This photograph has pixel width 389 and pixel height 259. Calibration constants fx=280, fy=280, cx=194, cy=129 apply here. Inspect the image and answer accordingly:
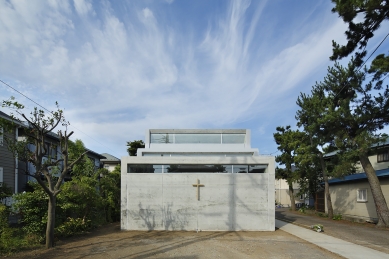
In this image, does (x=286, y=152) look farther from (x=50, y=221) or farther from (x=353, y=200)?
(x=50, y=221)

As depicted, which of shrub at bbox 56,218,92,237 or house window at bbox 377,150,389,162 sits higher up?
house window at bbox 377,150,389,162

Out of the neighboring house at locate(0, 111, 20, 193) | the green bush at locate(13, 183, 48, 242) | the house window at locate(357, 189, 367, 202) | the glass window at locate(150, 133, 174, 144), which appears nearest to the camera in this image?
the green bush at locate(13, 183, 48, 242)

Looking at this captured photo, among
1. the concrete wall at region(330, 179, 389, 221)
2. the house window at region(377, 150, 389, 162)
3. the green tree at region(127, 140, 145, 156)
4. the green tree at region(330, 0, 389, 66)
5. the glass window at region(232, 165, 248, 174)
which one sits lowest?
the concrete wall at region(330, 179, 389, 221)

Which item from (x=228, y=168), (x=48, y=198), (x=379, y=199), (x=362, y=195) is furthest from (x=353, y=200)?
(x=48, y=198)

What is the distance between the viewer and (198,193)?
14.0 m

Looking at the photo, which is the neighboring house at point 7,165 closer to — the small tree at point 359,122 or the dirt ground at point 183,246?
the dirt ground at point 183,246

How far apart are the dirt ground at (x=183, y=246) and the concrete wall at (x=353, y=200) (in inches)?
395

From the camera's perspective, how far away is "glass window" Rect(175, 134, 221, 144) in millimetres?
17812

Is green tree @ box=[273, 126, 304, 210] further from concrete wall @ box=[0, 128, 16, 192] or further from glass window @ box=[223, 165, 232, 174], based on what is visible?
concrete wall @ box=[0, 128, 16, 192]

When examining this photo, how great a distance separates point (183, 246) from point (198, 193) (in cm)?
402

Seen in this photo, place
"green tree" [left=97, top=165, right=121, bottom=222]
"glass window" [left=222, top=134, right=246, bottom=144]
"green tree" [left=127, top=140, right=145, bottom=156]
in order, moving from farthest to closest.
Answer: "green tree" [left=127, top=140, right=145, bottom=156] → "glass window" [left=222, top=134, right=246, bottom=144] → "green tree" [left=97, top=165, right=121, bottom=222]

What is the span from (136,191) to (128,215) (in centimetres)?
123

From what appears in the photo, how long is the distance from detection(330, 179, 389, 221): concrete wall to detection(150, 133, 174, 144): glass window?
47.1 ft

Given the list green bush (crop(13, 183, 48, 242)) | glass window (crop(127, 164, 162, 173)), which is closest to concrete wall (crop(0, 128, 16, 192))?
green bush (crop(13, 183, 48, 242))
